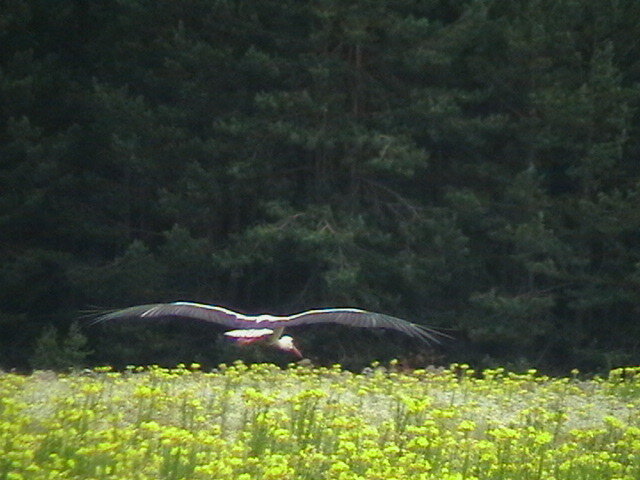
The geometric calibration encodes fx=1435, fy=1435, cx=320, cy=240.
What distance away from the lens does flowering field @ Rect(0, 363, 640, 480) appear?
691 cm

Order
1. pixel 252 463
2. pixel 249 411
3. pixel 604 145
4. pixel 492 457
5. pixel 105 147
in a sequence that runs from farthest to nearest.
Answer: pixel 105 147
pixel 604 145
pixel 249 411
pixel 492 457
pixel 252 463

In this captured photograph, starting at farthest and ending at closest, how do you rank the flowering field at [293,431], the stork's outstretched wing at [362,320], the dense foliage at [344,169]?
1. the dense foliage at [344,169]
2. the stork's outstretched wing at [362,320]
3. the flowering field at [293,431]

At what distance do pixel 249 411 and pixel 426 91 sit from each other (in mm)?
15353

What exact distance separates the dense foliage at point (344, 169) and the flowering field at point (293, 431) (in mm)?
12064

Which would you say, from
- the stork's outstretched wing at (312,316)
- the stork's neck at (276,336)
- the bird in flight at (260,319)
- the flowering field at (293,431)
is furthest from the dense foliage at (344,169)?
the stork's outstretched wing at (312,316)

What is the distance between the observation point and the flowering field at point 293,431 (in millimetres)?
6914

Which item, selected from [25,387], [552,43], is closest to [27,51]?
[552,43]

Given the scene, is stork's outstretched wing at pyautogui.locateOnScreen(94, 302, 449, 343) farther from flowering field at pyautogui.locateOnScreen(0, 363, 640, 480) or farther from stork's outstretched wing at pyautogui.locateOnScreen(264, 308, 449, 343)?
flowering field at pyautogui.locateOnScreen(0, 363, 640, 480)

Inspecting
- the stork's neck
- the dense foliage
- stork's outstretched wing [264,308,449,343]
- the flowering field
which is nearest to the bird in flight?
stork's outstretched wing [264,308,449,343]

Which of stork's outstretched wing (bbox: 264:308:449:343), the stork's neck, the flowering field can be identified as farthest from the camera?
the stork's neck

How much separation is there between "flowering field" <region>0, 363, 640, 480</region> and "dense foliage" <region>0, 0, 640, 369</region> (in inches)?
→ 475

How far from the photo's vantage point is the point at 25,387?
9.95m

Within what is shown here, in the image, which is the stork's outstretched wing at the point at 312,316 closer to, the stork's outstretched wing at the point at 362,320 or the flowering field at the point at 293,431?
the stork's outstretched wing at the point at 362,320

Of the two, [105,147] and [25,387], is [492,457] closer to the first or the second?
[25,387]
